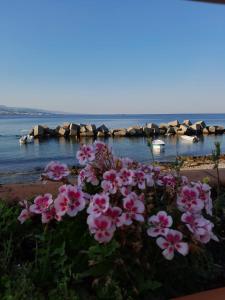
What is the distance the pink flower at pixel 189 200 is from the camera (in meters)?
1.74

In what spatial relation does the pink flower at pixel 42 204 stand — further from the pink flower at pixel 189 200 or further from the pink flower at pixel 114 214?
the pink flower at pixel 189 200

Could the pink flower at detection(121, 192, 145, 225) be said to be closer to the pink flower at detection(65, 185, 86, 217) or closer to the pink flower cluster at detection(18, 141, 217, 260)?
the pink flower cluster at detection(18, 141, 217, 260)

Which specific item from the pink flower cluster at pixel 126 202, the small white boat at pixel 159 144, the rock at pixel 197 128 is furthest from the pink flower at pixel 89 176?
the rock at pixel 197 128

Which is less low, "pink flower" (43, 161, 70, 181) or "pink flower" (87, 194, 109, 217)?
"pink flower" (43, 161, 70, 181)

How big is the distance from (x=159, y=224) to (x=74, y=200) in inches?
15.0

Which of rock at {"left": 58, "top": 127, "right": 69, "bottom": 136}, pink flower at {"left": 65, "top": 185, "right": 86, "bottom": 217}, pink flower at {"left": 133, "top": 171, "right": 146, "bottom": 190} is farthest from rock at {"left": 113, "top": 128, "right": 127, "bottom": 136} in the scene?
pink flower at {"left": 65, "top": 185, "right": 86, "bottom": 217}

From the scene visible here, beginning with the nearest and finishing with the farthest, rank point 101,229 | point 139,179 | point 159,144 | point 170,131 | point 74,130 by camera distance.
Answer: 1. point 101,229
2. point 139,179
3. point 159,144
4. point 74,130
5. point 170,131

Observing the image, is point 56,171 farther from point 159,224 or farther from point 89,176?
point 159,224

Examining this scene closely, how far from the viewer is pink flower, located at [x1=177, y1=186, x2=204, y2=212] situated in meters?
1.74

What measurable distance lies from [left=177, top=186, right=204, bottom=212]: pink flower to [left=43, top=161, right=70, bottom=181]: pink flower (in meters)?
0.57

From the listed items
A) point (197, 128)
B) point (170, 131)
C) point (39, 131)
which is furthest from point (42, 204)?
point (197, 128)

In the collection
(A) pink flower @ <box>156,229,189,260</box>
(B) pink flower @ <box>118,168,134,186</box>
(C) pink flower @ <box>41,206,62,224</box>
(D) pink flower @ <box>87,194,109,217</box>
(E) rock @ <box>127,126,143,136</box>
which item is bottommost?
(E) rock @ <box>127,126,143,136</box>

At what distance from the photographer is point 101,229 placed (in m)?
1.57

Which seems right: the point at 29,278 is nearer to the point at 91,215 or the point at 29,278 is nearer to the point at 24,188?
the point at 91,215
